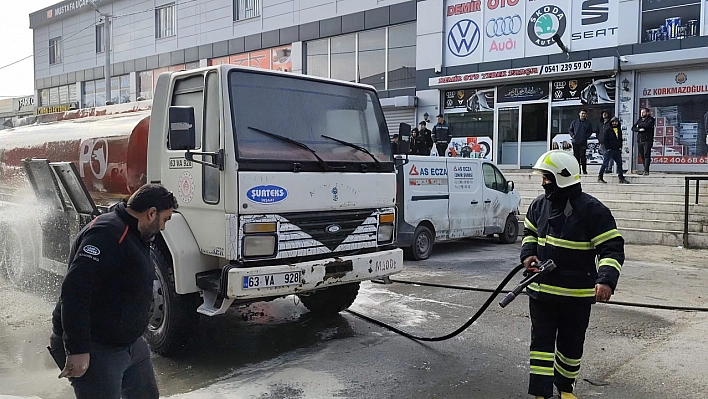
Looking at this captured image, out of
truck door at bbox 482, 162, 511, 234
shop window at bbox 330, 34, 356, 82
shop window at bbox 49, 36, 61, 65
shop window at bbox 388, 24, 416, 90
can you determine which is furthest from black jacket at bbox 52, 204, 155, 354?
shop window at bbox 49, 36, 61, 65


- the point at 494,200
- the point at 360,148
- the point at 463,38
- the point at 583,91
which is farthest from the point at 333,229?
the point at 463,38

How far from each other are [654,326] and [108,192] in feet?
19.4

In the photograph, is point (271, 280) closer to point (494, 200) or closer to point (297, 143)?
point (297, 143)

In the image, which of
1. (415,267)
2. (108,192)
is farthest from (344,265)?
(415,267)

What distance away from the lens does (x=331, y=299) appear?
268 inches

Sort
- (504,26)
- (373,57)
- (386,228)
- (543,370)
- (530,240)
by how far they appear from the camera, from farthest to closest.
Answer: (373,57) → (504,26) → (386,228) → (530,240) → (543,370)

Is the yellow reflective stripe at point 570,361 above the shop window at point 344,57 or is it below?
below

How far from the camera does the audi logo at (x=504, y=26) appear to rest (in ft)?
64.0

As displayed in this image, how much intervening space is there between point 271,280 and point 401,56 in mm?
18563

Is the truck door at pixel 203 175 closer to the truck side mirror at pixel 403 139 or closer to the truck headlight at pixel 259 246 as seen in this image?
the truck headlight at pixel 259 246

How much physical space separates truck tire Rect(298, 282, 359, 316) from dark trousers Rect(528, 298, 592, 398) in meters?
2.60

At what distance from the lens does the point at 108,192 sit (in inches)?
253

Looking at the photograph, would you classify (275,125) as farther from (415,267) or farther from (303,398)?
(415,267)

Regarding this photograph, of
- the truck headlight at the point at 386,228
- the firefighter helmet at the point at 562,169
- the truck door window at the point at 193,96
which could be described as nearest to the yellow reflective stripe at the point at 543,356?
the firefighter helmet at the point at 562,169
